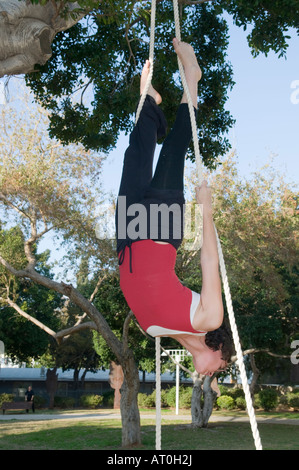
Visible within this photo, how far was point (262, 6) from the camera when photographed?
5.30m

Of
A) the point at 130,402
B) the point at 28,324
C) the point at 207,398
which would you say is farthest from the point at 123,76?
the point at 28,324

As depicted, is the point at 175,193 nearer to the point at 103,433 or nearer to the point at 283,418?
the point at 103,433

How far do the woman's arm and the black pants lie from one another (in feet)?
0.44

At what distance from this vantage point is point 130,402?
10.8 m

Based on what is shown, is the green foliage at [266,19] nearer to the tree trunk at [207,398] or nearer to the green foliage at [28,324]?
the tree trunk at [207,398]

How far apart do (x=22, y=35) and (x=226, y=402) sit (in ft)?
72.2

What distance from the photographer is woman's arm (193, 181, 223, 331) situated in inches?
85.7

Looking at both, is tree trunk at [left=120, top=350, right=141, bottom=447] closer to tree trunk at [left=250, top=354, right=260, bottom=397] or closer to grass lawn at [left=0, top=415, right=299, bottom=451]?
grass lawn at [left=0, top=415, right=299, bottom=451]

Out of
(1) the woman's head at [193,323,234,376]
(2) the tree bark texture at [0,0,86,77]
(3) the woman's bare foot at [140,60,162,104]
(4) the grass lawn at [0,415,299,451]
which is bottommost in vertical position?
(4) the grass lawn at [0,415,299,451]

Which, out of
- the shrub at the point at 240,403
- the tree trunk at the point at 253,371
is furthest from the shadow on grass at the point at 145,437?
the shrub at the point at 240,403

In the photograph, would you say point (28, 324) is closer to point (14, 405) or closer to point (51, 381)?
point (14, 405)

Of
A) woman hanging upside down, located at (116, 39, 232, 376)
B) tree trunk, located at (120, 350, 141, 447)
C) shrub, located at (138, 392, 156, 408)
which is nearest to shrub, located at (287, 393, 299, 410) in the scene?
shrub, located at (138, 392, 156, 408)

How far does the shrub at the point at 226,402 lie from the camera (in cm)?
2348

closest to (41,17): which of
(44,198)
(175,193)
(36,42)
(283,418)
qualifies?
(36,42)
